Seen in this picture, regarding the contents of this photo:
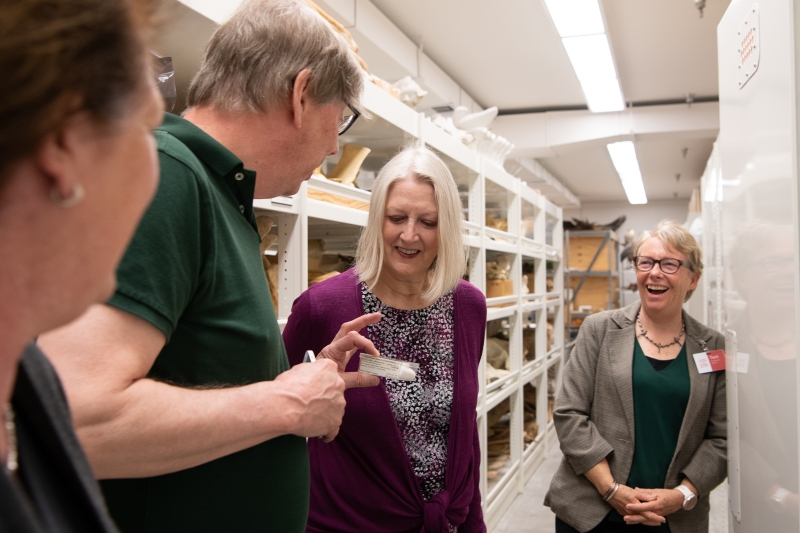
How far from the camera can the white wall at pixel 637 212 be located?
1559 centimetres

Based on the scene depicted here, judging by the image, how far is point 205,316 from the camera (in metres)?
0.98

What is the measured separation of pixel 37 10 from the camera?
0.40 metres

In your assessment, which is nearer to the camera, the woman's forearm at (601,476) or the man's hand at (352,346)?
the man's hand at (352,346)

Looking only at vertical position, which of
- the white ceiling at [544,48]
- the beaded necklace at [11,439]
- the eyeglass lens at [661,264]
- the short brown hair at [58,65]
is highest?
the white ceiling at [544,48]

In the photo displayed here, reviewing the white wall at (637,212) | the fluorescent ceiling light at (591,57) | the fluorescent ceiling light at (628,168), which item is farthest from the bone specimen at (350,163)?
the white wall at (637,212)

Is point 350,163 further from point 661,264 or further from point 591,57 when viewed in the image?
point 591,57

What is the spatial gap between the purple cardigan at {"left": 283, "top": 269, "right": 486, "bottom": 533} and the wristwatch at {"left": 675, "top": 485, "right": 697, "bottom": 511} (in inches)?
33.4

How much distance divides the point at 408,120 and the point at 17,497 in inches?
103

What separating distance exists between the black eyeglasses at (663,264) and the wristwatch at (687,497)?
864mm

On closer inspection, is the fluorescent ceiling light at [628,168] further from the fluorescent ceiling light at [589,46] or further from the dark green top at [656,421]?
the dark green top at [656,421]

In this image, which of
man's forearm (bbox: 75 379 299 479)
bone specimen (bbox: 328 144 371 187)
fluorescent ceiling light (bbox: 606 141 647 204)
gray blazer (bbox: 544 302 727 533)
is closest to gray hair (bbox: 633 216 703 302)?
gray blazer (bbox: 544 302 727 533)

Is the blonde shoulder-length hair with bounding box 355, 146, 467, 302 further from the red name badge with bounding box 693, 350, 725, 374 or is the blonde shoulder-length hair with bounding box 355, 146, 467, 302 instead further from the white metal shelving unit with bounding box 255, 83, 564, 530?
the red name badge with bounding box 693, 350, 725, 374

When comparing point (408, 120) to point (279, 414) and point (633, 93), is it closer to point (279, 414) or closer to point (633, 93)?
point (279, 414)

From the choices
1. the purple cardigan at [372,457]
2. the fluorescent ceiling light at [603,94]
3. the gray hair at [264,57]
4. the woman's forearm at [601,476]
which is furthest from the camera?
the fluorescent ceiling light at [603,94]
